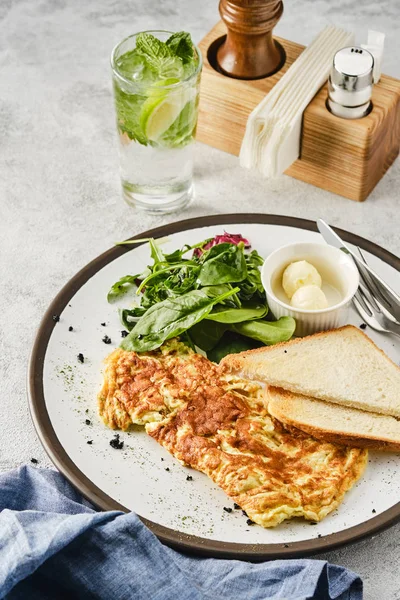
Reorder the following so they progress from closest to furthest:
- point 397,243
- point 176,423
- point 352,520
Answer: point 352,520 < point 176,423 < point 397,243

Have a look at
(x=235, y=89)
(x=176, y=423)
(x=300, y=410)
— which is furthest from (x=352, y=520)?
(x=235, y=89)

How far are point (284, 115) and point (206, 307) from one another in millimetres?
1312

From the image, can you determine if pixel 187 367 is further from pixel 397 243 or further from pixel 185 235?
pixel 397 243

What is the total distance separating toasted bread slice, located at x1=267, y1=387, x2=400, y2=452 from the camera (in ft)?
11.5

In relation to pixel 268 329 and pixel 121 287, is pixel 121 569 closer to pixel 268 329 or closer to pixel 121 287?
pixel 268 329

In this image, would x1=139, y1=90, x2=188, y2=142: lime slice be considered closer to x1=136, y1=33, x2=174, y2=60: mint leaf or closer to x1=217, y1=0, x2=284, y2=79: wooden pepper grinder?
x1=136, y1=33, x2=174, y2=60: mint leaf

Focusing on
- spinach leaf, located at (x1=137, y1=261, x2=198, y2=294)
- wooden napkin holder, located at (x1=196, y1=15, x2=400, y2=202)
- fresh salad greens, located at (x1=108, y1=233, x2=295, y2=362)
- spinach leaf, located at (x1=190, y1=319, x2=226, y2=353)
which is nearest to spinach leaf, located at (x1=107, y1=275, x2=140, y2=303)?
fresh salad greens, located at (x1=108, y1=233, x2=295, y2=362)

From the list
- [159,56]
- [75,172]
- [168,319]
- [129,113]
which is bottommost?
[75,172]

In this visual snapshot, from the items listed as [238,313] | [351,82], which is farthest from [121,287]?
[351,82]

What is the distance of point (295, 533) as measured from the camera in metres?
3.28

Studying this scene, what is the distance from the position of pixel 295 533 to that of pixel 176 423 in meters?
0.61

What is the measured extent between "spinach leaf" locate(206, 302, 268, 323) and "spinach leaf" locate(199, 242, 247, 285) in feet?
0.39

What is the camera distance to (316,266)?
4.16 meters

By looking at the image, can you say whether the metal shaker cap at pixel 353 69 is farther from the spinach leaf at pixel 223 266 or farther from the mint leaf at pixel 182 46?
the spinach leaf at pixel 223 266
